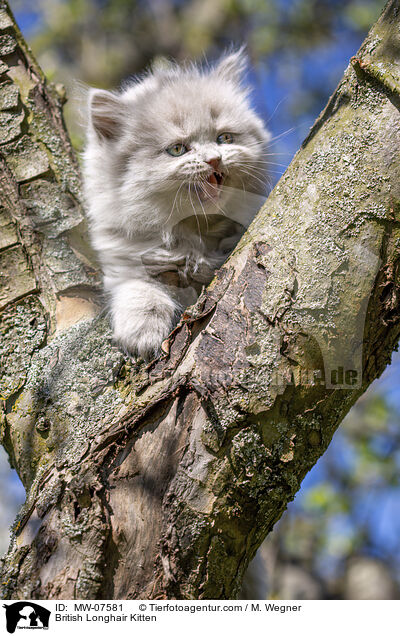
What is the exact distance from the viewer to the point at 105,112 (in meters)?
2.84

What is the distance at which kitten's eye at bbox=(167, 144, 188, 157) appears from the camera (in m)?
2.62

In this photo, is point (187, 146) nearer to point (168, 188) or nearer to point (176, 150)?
point (176, 150)

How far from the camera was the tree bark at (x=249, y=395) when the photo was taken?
4.73 ft

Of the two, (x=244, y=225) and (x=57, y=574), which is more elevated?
(x=244, y=225)

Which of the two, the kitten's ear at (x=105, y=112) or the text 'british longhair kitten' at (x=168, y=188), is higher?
the kitten's ear at (x=105, y=112)

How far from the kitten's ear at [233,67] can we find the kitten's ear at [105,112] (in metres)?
0.72

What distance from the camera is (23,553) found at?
1.50 metres

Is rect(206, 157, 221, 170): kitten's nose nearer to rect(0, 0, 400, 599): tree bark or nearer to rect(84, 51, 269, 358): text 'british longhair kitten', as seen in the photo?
rect(84, 51, 269, 358): text 'british longhair kitten'

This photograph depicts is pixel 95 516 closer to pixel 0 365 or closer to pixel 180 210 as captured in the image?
pixel 0 365

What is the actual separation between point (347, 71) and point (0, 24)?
2000 mm

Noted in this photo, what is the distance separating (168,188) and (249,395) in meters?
1.42
